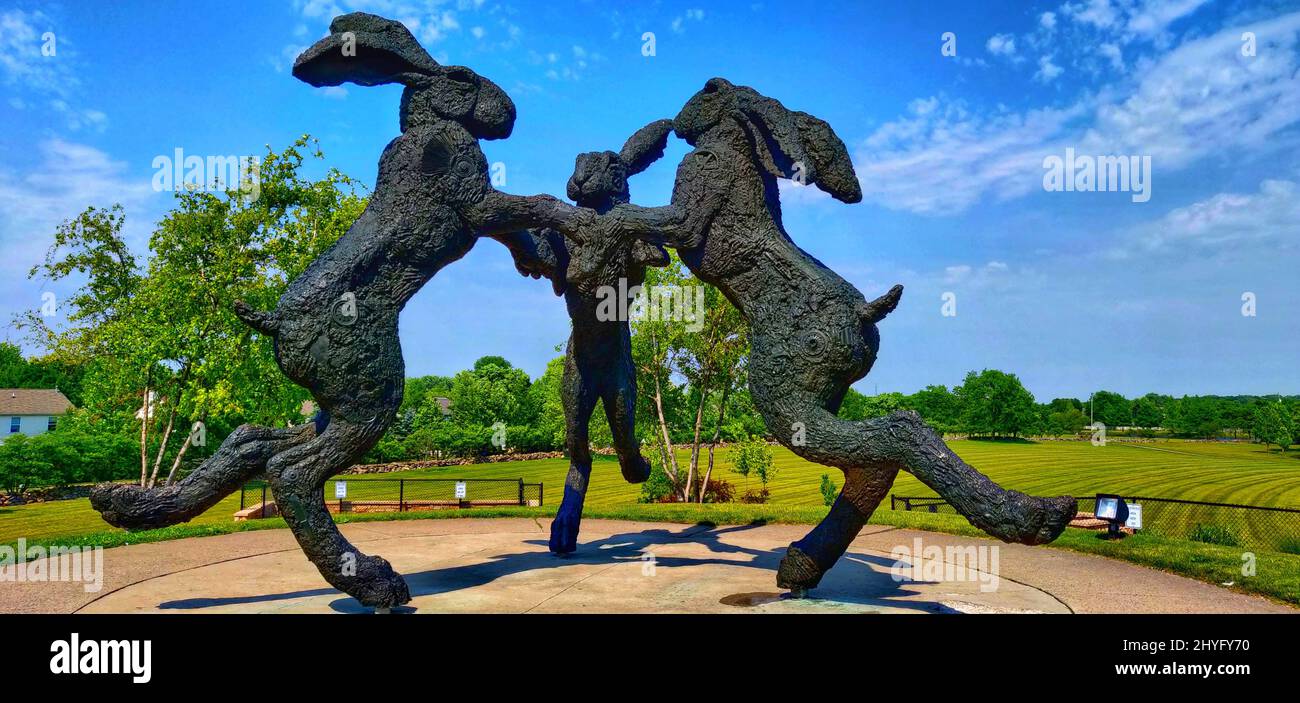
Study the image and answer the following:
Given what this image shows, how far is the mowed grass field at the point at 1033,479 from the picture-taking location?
20.6 meters

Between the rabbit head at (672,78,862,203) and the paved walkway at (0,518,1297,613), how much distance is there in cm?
351

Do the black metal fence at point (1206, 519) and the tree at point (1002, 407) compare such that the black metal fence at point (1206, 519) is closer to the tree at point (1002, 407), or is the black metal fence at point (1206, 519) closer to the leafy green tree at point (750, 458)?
the leafy green tree at point (750, 458)

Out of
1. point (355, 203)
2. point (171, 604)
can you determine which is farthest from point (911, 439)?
point (355, 203)

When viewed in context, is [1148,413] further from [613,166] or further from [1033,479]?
[613,166]

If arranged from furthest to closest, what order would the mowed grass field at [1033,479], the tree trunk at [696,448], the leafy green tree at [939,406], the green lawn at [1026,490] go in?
the leafy green tree at [939,406] < the tree trunk at [696,448] < the mowed grass field at [1033,479] < the green lawn at [1026,490]

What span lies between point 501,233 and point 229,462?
9.41 ft

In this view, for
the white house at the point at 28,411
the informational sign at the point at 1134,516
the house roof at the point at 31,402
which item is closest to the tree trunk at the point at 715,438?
the informational sign at the point at 1134,516

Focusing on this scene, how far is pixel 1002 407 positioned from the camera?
2515 inches

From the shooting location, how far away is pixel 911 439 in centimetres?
508

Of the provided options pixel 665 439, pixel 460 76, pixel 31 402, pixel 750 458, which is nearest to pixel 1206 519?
pixel 750 458

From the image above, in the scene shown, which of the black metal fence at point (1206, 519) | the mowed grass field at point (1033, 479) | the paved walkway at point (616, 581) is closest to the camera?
the paved walkway at point (616, 581)

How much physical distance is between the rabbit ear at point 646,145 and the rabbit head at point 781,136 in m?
0.89

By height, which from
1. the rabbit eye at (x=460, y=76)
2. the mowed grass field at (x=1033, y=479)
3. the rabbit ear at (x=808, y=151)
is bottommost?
the mowed grass field at (x=1033, y=479)

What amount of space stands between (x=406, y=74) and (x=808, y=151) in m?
3.49
